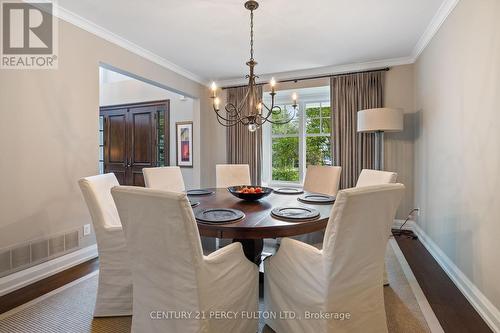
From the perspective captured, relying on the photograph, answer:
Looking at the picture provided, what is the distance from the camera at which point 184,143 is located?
5.09 metres

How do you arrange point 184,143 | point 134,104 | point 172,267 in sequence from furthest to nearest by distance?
point 134,104, point 184,143, point 172,267

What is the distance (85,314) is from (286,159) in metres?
3.79

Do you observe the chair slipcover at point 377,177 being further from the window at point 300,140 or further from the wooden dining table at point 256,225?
the window at point 300,140

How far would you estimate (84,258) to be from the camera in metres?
2.79

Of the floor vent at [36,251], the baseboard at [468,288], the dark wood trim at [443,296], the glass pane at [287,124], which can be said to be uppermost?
the glass pane at [287,124]

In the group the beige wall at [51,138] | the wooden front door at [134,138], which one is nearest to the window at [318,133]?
the wooden front door at [134,138]

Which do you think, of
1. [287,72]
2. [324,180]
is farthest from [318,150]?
[324,180]

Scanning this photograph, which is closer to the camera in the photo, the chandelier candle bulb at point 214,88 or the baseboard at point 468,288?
the baseboard at point 468,288

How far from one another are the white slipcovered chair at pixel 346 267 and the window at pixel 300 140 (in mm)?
3179

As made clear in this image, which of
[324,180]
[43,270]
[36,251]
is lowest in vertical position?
[43,270]

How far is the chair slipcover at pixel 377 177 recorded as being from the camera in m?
2.12

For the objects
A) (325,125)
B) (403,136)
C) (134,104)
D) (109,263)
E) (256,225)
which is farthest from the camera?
(134,104)

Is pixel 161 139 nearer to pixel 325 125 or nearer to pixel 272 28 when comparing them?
pixel 325 125

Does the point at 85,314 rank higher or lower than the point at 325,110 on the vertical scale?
lower
